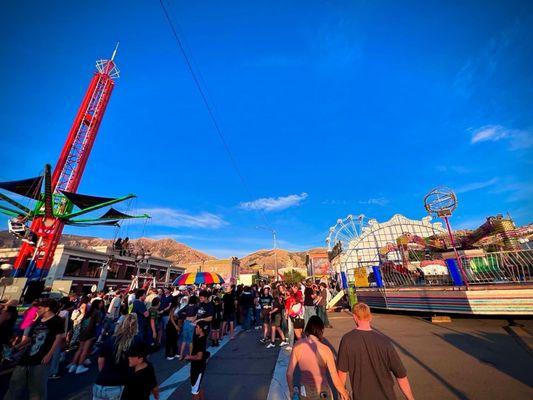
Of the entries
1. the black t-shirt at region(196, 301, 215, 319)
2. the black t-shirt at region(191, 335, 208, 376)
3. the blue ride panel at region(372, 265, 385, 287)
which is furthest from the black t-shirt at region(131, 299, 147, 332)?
the blue ride panel at region(372, 265, 385, 287)

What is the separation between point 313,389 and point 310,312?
6.09 meters

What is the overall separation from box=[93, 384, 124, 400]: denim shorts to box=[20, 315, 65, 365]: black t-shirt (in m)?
1.46

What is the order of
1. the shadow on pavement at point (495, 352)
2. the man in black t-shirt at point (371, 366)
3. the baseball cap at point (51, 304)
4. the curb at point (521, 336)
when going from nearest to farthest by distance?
the man in black t-shirt at point (371, 366) → the baseball cap at point (51, 304) → the shadow on pavement at point (495, 352) → the curb at point (521, 336)

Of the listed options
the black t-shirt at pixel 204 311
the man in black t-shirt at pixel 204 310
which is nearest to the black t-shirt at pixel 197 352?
the man in black t-shirt at pixel 204 310

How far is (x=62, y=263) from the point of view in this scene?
31.1m

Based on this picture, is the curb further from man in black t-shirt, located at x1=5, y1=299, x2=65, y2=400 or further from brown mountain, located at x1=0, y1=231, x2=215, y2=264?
brown mountain, located at x1=0, y1=231, x2=215, y2=264

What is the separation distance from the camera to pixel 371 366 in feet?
8.84

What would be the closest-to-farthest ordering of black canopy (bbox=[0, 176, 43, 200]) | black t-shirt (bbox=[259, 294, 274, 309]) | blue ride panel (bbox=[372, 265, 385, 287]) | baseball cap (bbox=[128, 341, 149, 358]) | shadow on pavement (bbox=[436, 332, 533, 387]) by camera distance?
baseball cap (bbox=[128, 341, 149, 358]), shadow on pavement (bbox=[436, 332, 533, 387]), black t-shirt (bbox=[259, 294, 274, 309]), blue ride panel (bbox=[372, 265, 385, 287]), black canopy (bbox=[0, 176, 43, 200])

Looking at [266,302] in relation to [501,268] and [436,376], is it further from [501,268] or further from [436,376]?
[501,268]

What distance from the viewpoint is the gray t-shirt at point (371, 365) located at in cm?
262

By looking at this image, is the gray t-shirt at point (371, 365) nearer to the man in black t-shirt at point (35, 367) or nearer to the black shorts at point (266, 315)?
the man in black t-shirt at point (35, 367)

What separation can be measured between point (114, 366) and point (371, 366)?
298 centimetres

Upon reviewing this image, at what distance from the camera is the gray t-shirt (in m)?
2.62

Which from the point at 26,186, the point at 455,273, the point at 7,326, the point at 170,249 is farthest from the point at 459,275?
the point at 170,249
